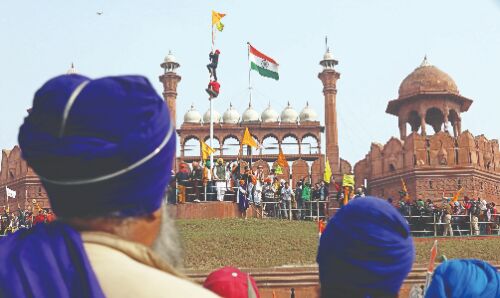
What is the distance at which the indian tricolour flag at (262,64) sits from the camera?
81.6 ft

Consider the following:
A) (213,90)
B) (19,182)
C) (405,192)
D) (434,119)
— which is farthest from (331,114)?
(19,182)

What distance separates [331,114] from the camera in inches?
1328

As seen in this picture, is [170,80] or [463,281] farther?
[170,80]

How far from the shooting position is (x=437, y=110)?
3103cm

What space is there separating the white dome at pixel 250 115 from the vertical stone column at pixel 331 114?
4.70m

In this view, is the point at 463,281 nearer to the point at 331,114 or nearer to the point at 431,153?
the point at 431,153

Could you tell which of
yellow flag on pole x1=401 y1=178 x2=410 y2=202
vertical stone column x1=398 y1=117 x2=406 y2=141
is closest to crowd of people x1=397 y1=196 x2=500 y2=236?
yellow flag on pole x1=401 y1=178 x2=410 y2=202

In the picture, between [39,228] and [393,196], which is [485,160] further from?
[39,228]

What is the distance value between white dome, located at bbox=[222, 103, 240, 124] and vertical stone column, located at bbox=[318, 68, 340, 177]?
5.86 m

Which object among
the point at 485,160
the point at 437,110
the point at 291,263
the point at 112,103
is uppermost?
the point at 437,110

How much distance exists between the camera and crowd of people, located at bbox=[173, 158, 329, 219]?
750 inches

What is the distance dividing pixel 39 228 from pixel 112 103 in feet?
0.84

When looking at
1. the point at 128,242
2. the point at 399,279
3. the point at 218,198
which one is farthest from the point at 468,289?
the point at 218,198

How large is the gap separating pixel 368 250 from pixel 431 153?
85.4 feet
